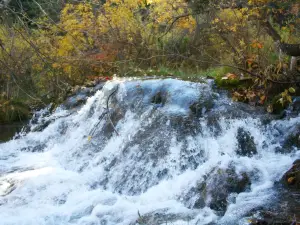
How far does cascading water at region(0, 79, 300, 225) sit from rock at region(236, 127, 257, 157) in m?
0.01

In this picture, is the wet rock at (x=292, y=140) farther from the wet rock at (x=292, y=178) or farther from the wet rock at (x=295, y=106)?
the wet rock at (x=292, y=178)

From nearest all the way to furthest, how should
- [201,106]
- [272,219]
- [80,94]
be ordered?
[272,219] < [201,106] < [80,94]

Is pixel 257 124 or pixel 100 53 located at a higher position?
pixel 100 53

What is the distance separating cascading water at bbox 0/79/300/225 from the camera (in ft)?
16.1

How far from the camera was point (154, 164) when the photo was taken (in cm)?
602

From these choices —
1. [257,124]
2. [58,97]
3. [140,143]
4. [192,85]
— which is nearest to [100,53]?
[58,97]

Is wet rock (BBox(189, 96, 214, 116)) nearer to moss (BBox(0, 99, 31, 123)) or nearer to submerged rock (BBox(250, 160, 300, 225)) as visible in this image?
submerged rock (BBox(250, 160, 300, 225))

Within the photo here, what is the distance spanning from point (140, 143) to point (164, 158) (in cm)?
64

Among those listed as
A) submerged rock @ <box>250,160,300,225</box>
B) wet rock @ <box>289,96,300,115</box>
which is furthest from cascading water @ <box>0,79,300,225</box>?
wet rock @ <box>289,96,300,115</box>

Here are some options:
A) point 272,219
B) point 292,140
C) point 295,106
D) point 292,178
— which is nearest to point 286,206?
point 272,219

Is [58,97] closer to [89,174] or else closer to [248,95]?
[89,174]

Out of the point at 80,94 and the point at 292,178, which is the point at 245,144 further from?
the point at 80,94

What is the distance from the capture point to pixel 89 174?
21.1ft

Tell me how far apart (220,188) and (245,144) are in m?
1.32
